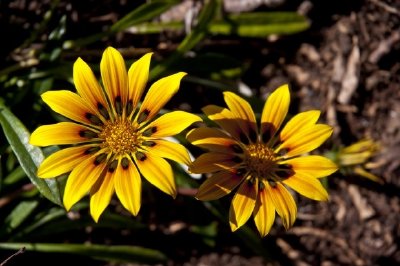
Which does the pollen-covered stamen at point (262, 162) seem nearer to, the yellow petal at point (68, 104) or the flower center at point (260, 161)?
A: the flower center at point (260, 161)

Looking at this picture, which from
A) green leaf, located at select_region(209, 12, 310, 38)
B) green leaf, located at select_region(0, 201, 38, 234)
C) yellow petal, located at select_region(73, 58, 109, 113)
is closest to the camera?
yellow petal, located at select_region(73, 58, 109, 113)

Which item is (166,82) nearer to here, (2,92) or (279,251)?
(2,92)

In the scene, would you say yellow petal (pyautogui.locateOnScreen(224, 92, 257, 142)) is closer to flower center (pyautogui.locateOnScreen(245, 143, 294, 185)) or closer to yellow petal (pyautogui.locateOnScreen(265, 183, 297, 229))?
flower center (pyautogui.locateOnScreen(245, 143, 294, 185))

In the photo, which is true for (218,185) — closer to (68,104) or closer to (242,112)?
(242,112)

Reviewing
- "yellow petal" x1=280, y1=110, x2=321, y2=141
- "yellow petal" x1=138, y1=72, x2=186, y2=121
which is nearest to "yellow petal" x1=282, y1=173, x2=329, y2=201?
"yellow petal" x1=280, y1=110, x2=321, y2=141

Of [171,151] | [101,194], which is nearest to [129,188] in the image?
[101,194]

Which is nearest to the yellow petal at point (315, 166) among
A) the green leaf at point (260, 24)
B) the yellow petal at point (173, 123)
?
the yellow petal at point (173, 123)
